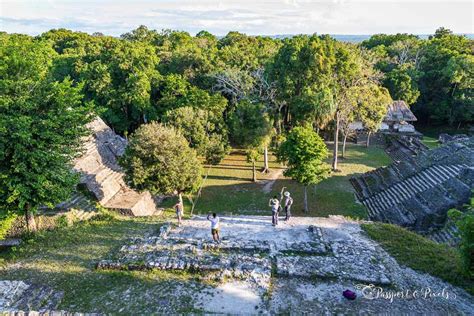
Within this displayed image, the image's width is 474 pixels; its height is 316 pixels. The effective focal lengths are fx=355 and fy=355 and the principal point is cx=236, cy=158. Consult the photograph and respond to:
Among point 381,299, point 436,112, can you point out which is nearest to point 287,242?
point 381,299

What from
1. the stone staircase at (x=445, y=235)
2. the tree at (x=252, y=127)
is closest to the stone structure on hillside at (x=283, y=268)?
the stone staircase at (x=445, y=235)

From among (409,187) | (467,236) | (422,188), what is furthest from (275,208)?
(409,187)

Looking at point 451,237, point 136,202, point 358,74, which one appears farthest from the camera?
point 358,74

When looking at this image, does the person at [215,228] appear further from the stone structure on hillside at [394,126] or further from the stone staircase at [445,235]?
the stone structure on hillside at [394,126]

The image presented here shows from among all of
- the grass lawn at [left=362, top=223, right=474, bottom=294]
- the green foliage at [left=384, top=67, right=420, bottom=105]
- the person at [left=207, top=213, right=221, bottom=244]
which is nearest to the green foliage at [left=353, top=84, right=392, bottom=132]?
the green foliage at [left=384, top=67, right=420, bottom=105]

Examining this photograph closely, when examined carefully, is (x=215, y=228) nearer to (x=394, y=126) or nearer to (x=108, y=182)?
(x=108, y=182)

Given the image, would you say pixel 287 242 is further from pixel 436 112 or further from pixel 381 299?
pixel 436 112
